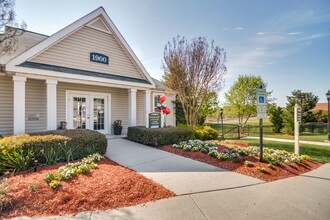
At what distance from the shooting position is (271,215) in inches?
105

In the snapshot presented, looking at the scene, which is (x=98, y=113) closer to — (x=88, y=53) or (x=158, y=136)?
(x=88, y=53)

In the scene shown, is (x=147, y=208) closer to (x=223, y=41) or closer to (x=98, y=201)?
(x=98, y=201)

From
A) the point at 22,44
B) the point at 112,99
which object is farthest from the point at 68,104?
the point at 22,44

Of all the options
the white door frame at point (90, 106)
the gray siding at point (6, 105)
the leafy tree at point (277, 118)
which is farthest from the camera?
the leafy tree at point (277, 118)

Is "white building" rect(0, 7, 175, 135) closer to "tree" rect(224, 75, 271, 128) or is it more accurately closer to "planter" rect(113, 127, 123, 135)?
"planter" rect(113, 127, 123, 135)

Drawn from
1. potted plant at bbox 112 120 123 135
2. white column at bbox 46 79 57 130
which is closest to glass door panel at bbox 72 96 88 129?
potted plant at bbox 112 120 123 135

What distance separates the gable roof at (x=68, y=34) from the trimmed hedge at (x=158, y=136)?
360 cm

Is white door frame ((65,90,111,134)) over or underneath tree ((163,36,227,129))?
underneath

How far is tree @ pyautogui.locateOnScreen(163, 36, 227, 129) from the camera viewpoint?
10276 mm

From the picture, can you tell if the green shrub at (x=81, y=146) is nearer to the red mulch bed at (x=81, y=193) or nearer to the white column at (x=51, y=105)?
the red mulch bed at (x=81, y=193)

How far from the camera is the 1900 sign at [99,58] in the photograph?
29.5 ft

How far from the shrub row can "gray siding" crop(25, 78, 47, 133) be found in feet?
10.2

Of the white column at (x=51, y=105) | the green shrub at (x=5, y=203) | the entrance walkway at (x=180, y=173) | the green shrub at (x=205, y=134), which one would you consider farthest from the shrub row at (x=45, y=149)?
the green shrub at (x=205, y=134)

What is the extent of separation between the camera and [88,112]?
31.1ft
